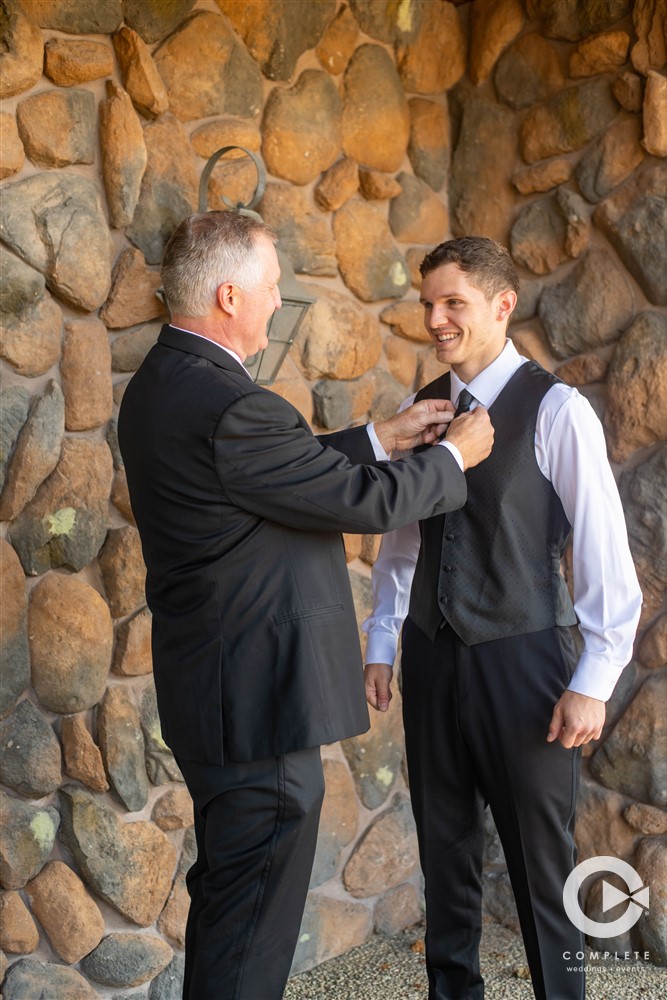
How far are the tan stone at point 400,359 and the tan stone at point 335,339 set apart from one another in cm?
9

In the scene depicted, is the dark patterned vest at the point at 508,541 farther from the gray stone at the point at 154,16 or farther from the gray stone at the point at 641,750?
the gray stone at the point at 154,16

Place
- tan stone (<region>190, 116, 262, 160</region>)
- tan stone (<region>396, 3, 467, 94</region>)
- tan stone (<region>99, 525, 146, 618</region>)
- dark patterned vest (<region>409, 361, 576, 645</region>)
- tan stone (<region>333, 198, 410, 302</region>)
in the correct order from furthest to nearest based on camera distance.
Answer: tan stone (<region>396, 3, 467, 94</region>) → tan stone (<region>333, 198, 410, 302</region>) → tan stone (<region>190, 116, 262, 160</region>) → tan stone (<region>99, 525, 146, 618</region>) → dark patterned vest (<region>409, 361, 576, 645</region>)

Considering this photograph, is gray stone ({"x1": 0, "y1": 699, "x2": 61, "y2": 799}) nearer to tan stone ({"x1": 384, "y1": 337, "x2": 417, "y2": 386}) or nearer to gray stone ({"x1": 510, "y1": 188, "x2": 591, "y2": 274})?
tan stone ({"x1": 384, "y1": 337, "x2": 417, "y2": 386})

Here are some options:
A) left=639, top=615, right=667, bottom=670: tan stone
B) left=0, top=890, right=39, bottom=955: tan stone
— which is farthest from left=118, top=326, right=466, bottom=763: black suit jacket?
left=639, top=615, right=667, bottom=670: tan stone

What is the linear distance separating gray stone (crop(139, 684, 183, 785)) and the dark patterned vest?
0.80m

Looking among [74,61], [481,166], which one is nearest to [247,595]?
[74,61]

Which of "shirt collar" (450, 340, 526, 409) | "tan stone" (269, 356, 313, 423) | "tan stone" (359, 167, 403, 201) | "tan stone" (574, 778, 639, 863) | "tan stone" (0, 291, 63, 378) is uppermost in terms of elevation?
"tan stone" (359, 167, 403, 201)

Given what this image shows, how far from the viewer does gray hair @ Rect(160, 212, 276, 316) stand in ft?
5.78

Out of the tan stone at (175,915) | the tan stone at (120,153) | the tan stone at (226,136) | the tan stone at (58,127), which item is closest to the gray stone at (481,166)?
the tan stone at (226,136)

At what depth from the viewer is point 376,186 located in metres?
2.83

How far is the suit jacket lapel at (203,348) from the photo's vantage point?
1.75 m

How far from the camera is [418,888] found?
9.77 feet

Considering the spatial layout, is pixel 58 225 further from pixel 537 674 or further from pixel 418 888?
pixel 418 888

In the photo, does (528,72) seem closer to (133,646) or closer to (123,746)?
(133,646)
